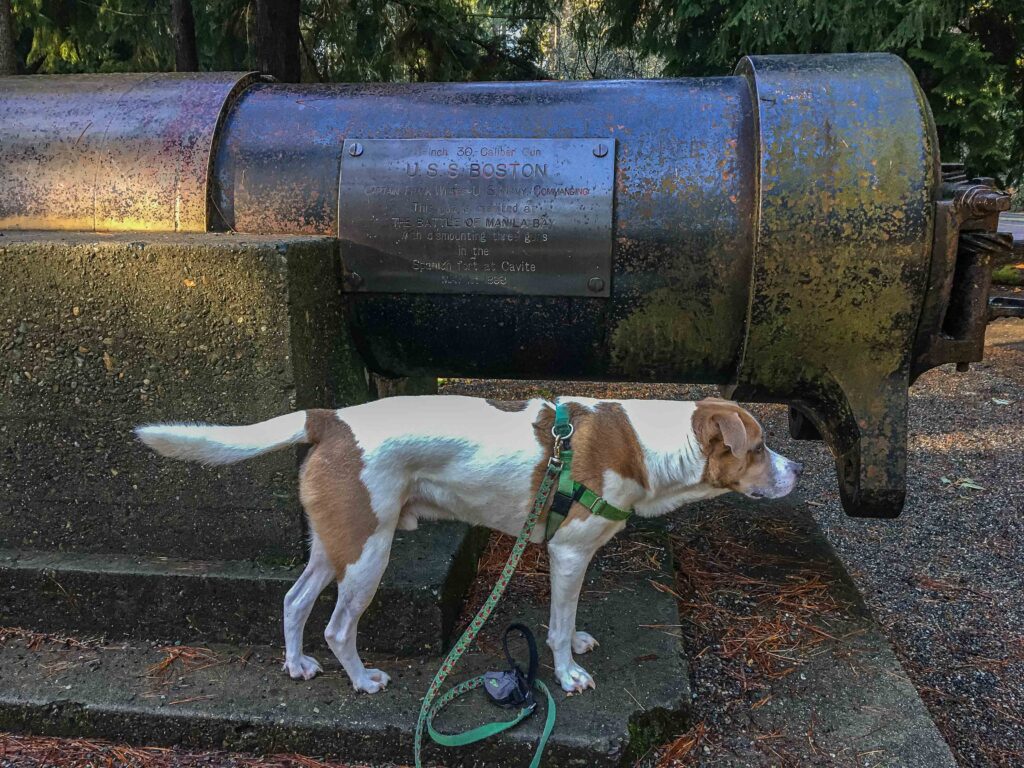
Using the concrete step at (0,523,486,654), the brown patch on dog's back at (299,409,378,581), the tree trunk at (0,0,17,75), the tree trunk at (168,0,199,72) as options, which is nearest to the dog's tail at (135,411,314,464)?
the brown patch on dog's back at (299,409,378,581)

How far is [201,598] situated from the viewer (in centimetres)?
275

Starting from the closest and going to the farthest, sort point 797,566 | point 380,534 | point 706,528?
point 380,534 → point 797,566 → point 706,528

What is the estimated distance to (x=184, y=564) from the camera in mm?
2793

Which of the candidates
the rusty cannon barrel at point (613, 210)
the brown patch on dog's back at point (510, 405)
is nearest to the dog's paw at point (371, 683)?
the brown patch on dog's back at point (510, 405)

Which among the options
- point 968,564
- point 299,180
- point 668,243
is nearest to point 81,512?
point 299,180

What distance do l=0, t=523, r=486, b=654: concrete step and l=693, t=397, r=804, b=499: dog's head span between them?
1008 mm

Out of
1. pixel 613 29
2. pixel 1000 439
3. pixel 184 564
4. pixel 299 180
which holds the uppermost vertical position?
pixel 613 29

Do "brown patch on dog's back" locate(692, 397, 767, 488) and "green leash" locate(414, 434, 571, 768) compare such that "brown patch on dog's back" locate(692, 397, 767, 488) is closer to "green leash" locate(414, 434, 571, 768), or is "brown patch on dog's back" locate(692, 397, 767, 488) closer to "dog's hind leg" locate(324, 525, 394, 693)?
"green leash" locate(414, 434, 571, 768)

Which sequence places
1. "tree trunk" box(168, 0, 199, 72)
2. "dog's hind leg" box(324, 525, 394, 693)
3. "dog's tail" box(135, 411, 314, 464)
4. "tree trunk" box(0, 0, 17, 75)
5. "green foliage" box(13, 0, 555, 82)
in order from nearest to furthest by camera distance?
"dog's tail" box(135, 411, 314, 464), "dog's hind leg" box(324, 525, 394, 693), "tree trunk" box(0, 0, 17, 75), "tree trunk" box(168, 0, 199, 72), "green foliage" box(13, 0, 555, 82)

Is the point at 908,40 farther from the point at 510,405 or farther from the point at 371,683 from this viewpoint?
the point at 371,683

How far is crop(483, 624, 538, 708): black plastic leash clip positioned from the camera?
2436mm

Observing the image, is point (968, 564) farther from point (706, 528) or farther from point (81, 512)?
point (81, 512)

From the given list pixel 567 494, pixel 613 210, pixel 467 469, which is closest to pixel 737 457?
pixel 567 494

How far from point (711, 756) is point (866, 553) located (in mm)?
2203
